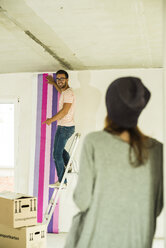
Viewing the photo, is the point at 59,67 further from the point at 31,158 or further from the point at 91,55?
the point at 31,158

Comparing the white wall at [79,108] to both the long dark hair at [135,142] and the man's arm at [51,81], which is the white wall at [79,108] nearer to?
the man's arm at [51,81]

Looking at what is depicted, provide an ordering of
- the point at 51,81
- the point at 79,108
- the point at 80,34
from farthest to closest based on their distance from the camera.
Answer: the point at 79,108 → the point at 51,81 → the point at 80,34

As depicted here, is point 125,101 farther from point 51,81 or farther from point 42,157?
point 42,157

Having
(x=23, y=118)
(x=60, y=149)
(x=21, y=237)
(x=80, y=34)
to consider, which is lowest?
(x=21, y=237)

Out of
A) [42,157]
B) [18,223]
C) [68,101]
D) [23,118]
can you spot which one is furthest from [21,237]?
[23,118]

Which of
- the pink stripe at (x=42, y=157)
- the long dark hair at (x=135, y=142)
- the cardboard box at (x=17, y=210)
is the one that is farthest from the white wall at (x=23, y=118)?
the long dark hair at (x=135, y=142)

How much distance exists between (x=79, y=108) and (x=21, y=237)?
231 cm

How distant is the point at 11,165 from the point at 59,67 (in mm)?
2948

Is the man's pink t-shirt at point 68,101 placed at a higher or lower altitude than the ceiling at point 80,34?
lower

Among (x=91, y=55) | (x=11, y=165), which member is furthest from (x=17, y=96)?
(x=11, y=165)

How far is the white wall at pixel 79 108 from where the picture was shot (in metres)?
5.05

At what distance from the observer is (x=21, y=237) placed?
349cm

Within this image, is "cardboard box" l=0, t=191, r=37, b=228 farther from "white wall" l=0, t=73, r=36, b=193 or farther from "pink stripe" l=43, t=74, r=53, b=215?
"white wall" l=0, t=73, r=36, b=193

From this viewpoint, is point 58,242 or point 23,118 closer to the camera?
point 58,242
